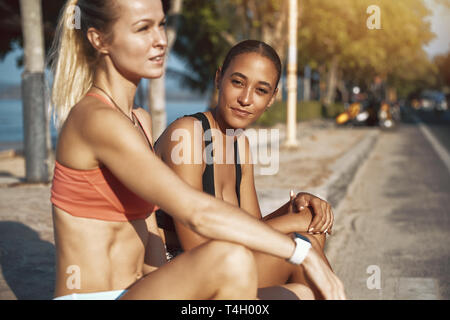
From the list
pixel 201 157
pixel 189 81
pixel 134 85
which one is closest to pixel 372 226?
pixel 201 157

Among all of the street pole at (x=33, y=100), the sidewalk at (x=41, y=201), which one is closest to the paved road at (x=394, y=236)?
the sidewalk at (x=41, y=201)

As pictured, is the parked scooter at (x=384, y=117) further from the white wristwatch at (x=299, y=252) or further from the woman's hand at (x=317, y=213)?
the white wristwatch at (x=299, y=252)

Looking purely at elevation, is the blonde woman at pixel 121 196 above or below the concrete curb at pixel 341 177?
above

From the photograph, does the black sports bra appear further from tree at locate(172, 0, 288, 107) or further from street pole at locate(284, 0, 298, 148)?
tree at locate(172, 0, 288, 107)

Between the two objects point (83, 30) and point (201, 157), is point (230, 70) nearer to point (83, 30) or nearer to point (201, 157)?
point (201, 157)

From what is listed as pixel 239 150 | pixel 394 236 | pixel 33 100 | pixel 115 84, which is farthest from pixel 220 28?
pixel 115 84

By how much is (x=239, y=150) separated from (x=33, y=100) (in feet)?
16.7

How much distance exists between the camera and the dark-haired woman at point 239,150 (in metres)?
2.45

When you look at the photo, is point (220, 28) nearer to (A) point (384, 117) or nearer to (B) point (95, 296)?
(A) point (384, 117)

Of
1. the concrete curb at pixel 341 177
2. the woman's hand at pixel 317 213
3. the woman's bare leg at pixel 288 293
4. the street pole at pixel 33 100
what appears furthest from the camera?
the concrete curb at pixel 341 177

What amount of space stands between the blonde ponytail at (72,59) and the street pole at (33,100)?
5.54 meters

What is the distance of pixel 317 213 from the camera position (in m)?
2.75

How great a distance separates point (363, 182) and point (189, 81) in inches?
961

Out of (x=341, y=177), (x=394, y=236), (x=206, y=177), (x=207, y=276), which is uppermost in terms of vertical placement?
(x=206, y=177)
